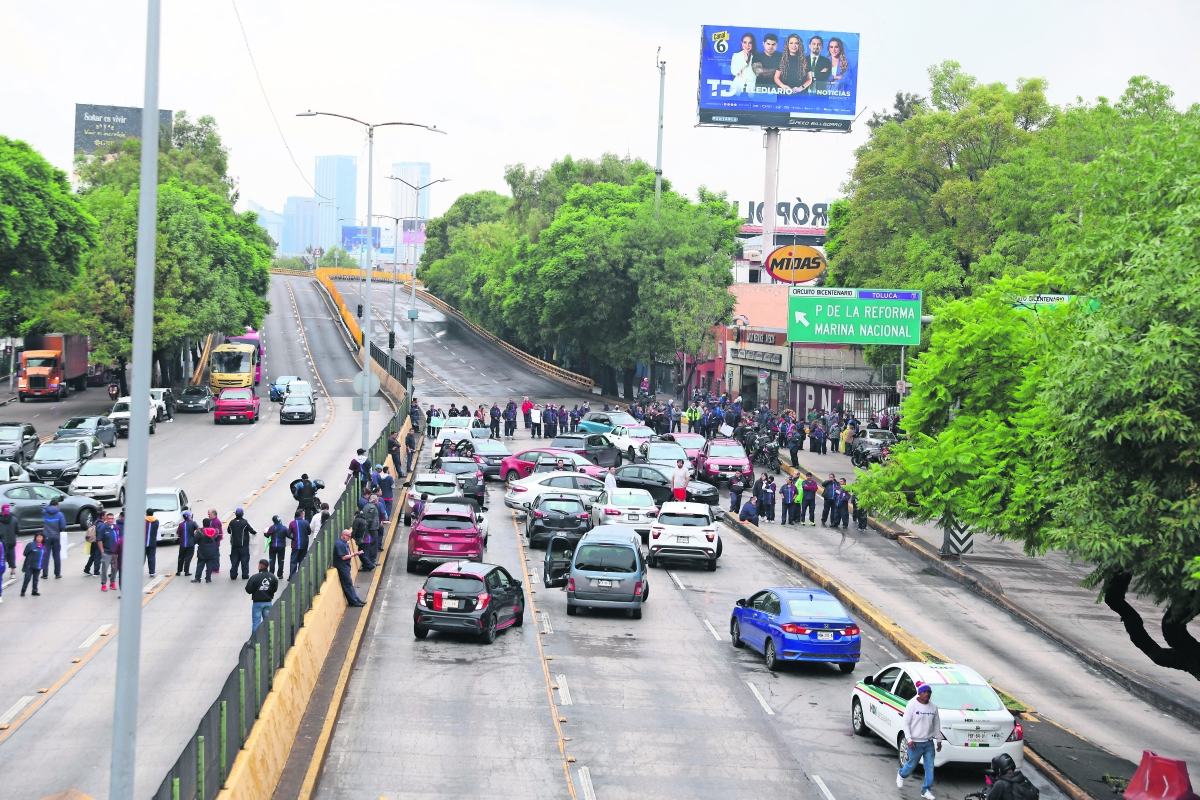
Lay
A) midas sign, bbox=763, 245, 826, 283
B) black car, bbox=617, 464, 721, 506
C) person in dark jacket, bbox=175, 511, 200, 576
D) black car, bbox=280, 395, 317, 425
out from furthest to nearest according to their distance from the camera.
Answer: midas sign, bbox=763, 245, 826, 283, black car, bbox=280, 395, 317, 425, black car, bbox=617, 464, 721, 506, person in dark jacket, bbox=175, 511, 200, 576

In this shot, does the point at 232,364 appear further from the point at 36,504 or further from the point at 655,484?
A: the point at 36,504

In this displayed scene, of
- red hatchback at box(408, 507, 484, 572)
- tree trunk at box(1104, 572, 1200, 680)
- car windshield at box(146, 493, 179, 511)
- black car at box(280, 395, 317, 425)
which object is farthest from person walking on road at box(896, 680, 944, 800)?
black car at box(280, 395, 317, 425)

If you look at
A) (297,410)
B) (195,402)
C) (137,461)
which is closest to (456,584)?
(137,461)

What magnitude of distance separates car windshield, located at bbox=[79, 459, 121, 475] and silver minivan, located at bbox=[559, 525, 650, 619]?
1671cm

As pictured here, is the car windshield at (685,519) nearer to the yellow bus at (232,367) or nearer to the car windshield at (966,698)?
the car windshield at (966,698)

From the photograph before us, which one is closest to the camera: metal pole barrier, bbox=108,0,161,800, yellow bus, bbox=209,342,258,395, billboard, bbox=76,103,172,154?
metal pole barrier, bbox=108,0,161,800

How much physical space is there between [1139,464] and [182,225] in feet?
195

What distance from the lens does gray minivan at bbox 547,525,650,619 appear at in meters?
24.1

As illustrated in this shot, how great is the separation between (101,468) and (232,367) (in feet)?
111

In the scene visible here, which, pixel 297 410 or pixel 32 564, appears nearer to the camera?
pixel 32 564

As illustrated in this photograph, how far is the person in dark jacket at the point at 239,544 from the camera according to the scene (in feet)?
80.1

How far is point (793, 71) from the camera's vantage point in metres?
74.8

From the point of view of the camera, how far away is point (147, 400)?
9.55m

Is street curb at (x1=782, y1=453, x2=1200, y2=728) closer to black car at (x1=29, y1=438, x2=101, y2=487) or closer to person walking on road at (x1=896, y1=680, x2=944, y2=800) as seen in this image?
person walking on road at (x1=896, y1=680, x2=944, y2=800)
